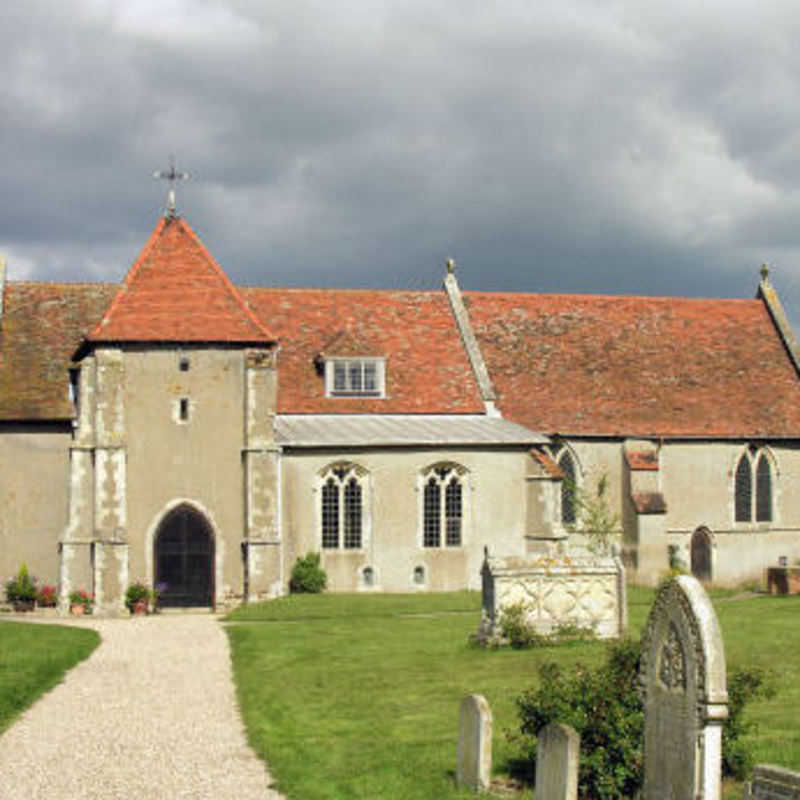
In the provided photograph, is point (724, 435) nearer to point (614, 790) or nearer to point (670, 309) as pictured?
point (670, 309)

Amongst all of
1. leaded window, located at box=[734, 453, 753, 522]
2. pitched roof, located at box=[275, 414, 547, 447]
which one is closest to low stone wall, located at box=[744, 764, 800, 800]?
pitched roof, located at box=[275, 414, 547, 447]

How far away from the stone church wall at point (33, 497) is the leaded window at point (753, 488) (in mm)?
24037

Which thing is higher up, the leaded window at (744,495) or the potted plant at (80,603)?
the leaded window at (744,495)

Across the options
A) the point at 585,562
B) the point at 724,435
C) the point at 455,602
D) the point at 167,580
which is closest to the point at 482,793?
the point at 585,562

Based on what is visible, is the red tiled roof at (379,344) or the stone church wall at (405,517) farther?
the red tiled roof at (379,344)

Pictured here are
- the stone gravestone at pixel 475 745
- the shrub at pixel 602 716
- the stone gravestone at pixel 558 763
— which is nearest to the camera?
the stone gravestone at pixel 558 763

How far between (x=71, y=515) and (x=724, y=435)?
22996mm

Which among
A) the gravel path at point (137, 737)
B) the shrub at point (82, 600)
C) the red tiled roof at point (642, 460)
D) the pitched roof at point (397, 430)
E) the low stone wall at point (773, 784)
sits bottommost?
the gravel path at point (137, 737)

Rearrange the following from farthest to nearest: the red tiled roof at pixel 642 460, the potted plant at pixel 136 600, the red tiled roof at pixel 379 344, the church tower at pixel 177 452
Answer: the red tiled roof at pixel 642 460, the red tiled roof at pixel 379 344, the church tower at pixel 177 452, the potted plant at pixel 136 600

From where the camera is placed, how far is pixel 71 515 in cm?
3791

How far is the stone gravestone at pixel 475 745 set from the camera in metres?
13.5

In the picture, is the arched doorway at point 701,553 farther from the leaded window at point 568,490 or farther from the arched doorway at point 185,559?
the arched doorway at point 185,559

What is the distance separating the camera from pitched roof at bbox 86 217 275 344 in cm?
3862

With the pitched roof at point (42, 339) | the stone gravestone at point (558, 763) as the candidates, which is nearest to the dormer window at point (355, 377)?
the pitched roof at point (42, 339)
